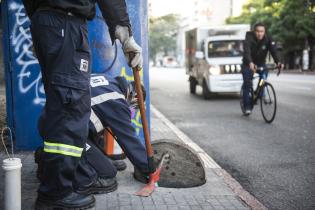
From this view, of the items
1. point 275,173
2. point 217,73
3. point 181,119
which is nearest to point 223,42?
point 217,73

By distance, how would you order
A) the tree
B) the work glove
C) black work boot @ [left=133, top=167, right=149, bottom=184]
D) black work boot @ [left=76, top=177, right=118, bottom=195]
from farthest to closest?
the tree < the work glove < black work boot @ [left=133, top=167, right=149, bottom=184] < black work boot @ [left=76, top=177, right=118, bottom=195]

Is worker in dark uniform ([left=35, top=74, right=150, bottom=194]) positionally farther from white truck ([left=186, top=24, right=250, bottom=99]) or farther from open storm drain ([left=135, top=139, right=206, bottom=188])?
white truck ([left=186, top=24, right=250, bottom=99])

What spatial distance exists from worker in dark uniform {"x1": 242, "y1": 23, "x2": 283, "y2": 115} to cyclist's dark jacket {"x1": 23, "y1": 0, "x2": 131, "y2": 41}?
6078 millimetres

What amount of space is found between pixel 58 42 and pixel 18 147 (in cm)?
252

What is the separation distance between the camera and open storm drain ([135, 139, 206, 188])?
4254 mm

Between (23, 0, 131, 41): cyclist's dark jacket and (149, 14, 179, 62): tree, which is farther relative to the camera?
(149, 14, 179, 62): tree

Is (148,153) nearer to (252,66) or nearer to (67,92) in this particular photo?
(67,92)

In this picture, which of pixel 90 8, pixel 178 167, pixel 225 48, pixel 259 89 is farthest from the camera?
pixel 225 48

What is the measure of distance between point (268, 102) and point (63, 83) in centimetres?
651

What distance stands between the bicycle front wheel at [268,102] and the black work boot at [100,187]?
212 inches

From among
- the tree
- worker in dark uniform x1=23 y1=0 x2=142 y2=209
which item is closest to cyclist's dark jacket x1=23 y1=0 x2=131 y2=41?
worker in dark uniform x1=23 y1=0 x2=142 y2=209

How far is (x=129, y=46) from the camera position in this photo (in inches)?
137

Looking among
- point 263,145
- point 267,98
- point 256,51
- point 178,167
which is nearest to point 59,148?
point 178,167

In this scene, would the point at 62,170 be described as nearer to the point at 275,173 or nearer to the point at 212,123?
the point at 275,173
